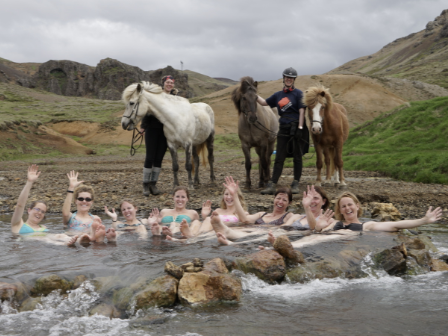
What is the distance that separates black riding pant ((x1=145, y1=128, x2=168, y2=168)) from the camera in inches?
392

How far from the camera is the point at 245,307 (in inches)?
155

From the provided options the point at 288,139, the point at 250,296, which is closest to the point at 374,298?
the point at 250,296

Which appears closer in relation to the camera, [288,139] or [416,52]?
[288,139]

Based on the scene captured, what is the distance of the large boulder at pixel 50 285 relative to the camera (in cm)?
411

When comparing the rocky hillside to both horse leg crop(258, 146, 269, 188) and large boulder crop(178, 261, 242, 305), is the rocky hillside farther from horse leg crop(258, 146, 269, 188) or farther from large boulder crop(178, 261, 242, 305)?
large boulder crop(178, 261, 242, 305)

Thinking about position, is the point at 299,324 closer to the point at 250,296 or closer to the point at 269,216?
the point at 250,296

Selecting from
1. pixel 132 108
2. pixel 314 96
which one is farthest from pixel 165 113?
pixel 314 96

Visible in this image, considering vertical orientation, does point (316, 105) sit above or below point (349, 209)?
above

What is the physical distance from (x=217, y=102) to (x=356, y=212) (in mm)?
45889

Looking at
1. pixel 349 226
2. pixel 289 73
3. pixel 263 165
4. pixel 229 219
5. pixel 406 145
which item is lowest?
pixel 229 219

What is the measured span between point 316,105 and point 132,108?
15.0 feet

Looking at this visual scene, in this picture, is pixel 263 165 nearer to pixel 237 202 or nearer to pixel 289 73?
pixel 289 73

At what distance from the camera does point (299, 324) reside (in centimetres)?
351

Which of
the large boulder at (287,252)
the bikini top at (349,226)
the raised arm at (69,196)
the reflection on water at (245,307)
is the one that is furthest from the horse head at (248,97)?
the large boulder at (287,252)
